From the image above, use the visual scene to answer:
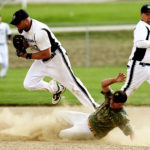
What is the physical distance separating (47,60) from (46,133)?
145 centimetres

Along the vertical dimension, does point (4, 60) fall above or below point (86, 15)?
above

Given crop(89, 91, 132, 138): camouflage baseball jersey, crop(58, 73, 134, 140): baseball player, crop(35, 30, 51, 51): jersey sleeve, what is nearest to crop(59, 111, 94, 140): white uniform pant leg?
crop(58, 73, 134, 140): baseball player

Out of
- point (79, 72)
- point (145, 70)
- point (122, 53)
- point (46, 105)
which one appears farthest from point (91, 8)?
point (145, 70)

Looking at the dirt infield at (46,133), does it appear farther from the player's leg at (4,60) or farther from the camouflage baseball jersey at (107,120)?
the player's leg at (4,60)

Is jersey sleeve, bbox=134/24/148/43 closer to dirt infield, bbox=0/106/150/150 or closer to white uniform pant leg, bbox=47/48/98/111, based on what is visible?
white uniform pant leg, bbox=47/48/98/111

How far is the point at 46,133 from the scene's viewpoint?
911 cm

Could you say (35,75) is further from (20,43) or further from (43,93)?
(43,93)

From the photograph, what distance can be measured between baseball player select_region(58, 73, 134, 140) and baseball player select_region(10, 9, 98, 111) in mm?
913

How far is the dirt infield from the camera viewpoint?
7645 millimetres

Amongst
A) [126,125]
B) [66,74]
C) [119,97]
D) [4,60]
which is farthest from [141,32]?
[4,60]

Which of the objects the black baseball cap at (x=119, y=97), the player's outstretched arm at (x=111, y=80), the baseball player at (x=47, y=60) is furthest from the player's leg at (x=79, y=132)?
the baseball player at (x=47, y=60)

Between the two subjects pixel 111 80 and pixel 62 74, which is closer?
pixel 111 80

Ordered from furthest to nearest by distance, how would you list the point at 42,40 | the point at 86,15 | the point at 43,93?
the point at 86,15
the point at 43,93
the point at 42,40

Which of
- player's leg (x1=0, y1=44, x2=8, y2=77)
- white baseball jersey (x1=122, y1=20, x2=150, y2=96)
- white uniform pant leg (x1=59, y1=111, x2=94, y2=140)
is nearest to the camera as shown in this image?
white uniform pant leg (x1=59, y1=111, x2=94, y2=140)
